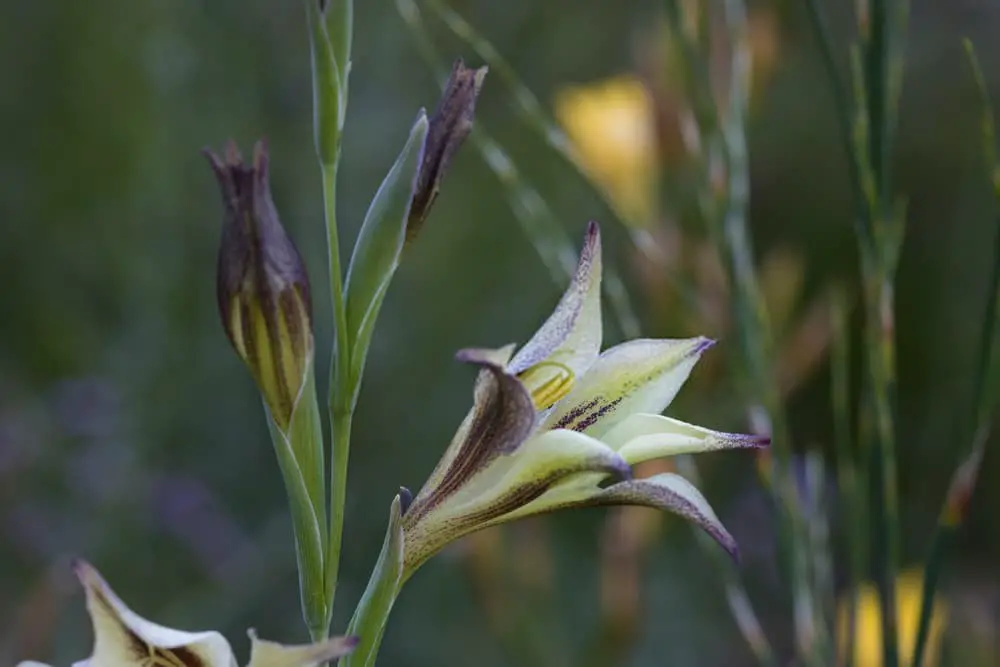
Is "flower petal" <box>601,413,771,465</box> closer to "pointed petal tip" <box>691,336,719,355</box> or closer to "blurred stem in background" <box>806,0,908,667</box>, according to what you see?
"pointed petal tip" <box>691,336,719,355</box>

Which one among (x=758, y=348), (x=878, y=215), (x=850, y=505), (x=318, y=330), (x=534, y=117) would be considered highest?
(x=534, y=117)

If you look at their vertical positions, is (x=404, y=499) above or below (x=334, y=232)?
below

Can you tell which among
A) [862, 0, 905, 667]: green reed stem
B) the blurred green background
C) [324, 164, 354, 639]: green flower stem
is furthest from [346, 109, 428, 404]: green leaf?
the blurred green background

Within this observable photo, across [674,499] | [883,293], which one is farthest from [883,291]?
[674,499]

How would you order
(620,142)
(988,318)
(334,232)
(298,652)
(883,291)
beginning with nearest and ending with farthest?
(298,652), (334,232), (988,318), (883,291), (620,142)

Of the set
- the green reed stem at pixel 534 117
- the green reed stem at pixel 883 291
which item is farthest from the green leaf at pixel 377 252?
the green reed stem at pixel 883 291

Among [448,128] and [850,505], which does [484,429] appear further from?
[850,505]

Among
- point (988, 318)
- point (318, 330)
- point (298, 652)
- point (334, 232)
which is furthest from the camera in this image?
point (318, 330)

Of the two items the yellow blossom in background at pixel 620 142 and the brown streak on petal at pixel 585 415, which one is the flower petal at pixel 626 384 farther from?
the yellow blossom in background at pixel 620 142
